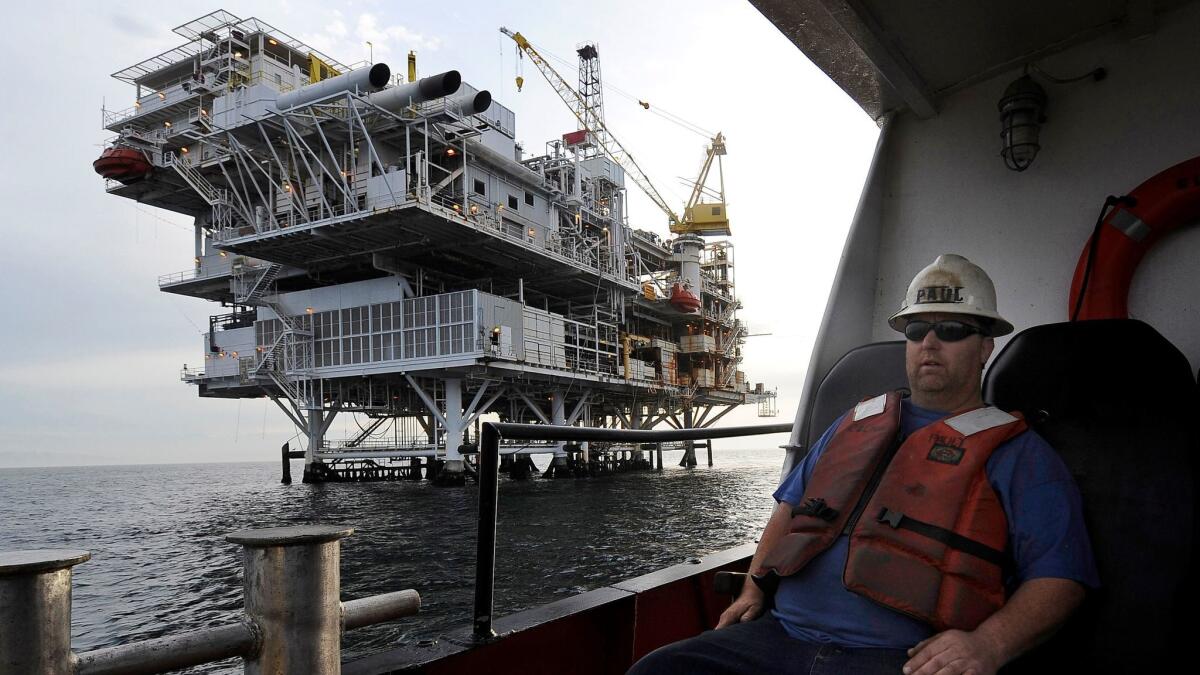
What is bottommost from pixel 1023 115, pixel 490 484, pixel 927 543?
pixel 927 543

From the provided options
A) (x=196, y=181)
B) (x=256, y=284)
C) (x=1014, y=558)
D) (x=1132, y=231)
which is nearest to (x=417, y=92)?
(x=256, y=284)

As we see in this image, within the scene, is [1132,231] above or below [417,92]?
below

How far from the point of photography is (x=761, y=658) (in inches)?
84.5

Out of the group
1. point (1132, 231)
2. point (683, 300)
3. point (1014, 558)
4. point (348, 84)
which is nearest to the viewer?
point (1014, 558)

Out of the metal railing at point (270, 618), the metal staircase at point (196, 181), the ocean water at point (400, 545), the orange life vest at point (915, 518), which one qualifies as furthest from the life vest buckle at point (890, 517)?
the metal staircase at point (196, 181)

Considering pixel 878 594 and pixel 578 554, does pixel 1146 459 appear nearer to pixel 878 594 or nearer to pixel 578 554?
pixel 878 594

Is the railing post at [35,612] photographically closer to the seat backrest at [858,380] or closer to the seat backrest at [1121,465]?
the seat backrest at [1121,465]

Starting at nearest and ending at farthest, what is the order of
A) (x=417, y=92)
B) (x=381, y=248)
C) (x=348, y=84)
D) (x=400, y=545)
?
(x=400, y=545) → (x=348, y=84) → (x=417, y=92) → (x=381, y=248)

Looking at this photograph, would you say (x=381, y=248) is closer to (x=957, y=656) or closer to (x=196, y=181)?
(x=196, y=181)

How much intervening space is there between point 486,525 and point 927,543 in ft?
4.39

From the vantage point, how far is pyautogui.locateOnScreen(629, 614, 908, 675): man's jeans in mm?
2035

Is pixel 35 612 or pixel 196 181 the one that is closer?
pixel 35 612

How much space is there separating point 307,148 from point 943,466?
29.3 m

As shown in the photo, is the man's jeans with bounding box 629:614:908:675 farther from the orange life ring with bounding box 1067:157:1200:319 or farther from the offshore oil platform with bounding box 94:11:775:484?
the offshore oil platform with bounding box 94:11:775:484
